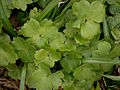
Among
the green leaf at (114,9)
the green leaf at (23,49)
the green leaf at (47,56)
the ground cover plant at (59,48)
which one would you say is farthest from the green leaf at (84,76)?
the green leaf at (114,9)

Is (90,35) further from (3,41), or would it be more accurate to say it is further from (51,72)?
(3,41)

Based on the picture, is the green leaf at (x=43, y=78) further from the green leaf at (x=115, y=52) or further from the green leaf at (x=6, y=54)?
the green leaf at (x=115, y=52)

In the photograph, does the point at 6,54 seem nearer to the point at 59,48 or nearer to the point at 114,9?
the point at 59,48

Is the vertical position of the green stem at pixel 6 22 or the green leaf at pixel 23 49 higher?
the green stem at pixel 6 22

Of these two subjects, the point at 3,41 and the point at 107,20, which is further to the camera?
the point at 107,20

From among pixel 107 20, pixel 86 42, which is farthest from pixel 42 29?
pixel 107 20

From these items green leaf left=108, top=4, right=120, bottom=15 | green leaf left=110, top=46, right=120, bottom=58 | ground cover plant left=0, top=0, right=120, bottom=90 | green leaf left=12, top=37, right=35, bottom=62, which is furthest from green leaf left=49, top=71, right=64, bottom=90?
green leaf left=108, top=4, right=120, bottom=15

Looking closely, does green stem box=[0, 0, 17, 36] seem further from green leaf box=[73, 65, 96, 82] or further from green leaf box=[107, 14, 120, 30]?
green leaf box=[107, 14, 120, 30]
